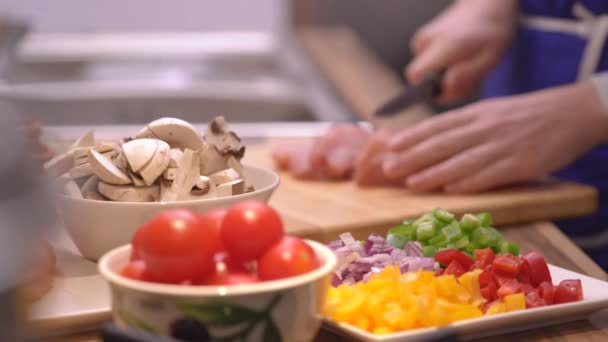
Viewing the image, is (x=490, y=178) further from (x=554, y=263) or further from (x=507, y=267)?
(x=507, y=267)

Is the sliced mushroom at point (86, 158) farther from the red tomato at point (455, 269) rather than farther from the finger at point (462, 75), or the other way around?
the finger at point (462, 75)

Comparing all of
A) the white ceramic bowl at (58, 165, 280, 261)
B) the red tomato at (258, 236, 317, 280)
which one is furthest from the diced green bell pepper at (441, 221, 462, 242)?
the red tomato at (258, 236, 317, 280)

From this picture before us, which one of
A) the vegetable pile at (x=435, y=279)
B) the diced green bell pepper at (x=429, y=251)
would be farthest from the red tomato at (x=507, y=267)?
the diced green bell pepper at (x=429, y=251)

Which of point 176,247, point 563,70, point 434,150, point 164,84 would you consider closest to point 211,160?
point 176,247

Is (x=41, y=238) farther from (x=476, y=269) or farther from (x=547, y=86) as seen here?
(x=547, y=86)

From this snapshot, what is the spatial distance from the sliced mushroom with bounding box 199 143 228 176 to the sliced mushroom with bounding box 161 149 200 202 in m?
0.04

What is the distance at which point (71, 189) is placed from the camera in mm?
1112

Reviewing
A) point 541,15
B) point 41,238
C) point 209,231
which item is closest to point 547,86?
point 541,15

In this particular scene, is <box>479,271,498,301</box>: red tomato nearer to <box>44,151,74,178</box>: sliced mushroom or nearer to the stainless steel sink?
<box>44,151,74,178</box>: sliced mushroom

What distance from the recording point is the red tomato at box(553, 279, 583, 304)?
3.16ft

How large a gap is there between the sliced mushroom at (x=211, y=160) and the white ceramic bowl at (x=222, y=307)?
0.35 meters

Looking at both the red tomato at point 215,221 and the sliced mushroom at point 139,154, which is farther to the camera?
the sliced mushroom at point 139,154

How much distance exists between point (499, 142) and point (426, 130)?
14 centimetres

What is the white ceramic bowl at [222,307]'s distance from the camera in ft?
2.47
